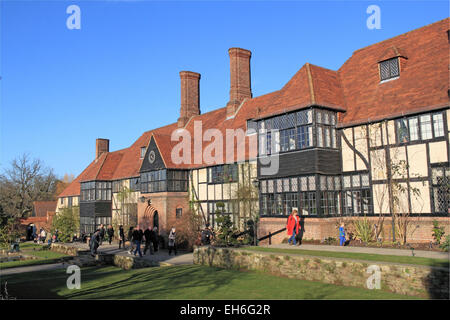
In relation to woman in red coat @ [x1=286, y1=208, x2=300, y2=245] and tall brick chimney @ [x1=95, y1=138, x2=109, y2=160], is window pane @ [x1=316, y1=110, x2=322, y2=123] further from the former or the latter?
tall brick chimney @ [x1=95, y1=138, x2=109, y2=160]

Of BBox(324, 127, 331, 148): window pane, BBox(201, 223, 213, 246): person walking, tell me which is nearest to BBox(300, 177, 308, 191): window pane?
BBox(324, 127, 331, 148): window pane

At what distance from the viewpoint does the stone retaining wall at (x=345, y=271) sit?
8992mm

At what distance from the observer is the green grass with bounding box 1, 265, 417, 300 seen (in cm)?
989

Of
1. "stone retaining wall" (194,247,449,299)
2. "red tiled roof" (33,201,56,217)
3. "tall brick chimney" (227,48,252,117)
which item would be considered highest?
"tall brick chimney" (227,48,252,117)

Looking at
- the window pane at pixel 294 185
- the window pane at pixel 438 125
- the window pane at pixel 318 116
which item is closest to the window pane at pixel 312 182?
the window pane at pixel 294 185

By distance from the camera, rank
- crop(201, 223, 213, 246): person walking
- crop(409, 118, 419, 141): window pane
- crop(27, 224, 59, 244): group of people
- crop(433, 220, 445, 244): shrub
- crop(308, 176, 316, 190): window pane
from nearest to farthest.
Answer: crop(433, 220, 445, 244): shrub, crop(409, 118, 419, 141): window pane, crop(308, 176, 316, 190): window pane, crop(201, 223, 213, 246): person walking, crop(27, 224, 59, 244): group of people

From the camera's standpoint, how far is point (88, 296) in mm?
11148

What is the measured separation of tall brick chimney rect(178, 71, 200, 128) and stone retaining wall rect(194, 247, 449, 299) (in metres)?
22.9

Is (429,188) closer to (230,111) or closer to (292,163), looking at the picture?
(292,163)

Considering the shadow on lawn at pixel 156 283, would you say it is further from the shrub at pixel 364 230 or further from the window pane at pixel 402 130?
the window pane at pixel 402 130

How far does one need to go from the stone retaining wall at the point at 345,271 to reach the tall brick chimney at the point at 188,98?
22.9m

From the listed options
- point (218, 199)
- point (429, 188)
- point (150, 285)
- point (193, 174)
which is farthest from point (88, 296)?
point (193, 174)

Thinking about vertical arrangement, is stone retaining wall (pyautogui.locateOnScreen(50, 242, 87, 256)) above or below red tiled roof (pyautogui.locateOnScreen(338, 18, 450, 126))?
below
